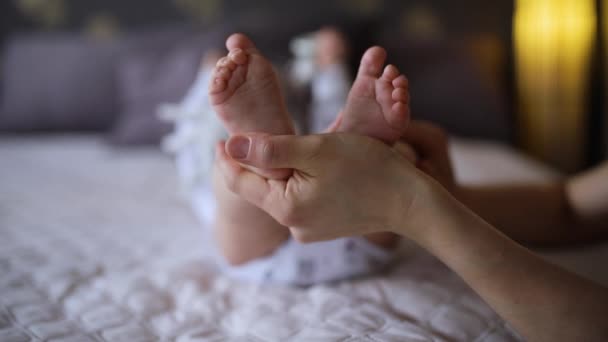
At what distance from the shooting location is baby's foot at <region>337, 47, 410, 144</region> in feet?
1.84

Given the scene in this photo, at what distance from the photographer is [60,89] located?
1831 millimetres

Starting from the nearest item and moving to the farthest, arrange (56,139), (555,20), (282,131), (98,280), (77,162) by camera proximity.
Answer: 1. (282,131)
2. (98,280)
3. (77,162)
4. (56,139)
5. (555,20)

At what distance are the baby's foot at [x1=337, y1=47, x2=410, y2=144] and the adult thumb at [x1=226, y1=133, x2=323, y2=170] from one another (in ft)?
0.34

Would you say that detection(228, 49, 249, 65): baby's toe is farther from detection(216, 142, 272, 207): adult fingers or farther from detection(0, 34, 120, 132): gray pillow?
detection(0, 34, 120, 132): gray pillow

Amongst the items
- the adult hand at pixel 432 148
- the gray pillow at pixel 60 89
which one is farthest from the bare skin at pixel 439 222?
the gray pillow at pixel 60 89

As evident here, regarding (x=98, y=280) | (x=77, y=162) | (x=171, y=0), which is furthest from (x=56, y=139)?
(x=98, y=280)

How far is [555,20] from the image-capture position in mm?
1996

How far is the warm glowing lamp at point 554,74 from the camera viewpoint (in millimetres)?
2008

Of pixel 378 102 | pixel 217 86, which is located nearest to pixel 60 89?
pixel 217 86

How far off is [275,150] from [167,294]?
1.12 ft

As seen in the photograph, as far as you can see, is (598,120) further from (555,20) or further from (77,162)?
(77,162)

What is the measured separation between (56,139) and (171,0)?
2.70 ft

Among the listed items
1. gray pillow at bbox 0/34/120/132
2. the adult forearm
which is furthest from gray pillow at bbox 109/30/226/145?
the adult forearm

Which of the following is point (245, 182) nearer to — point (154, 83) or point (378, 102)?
point (378, 102)
